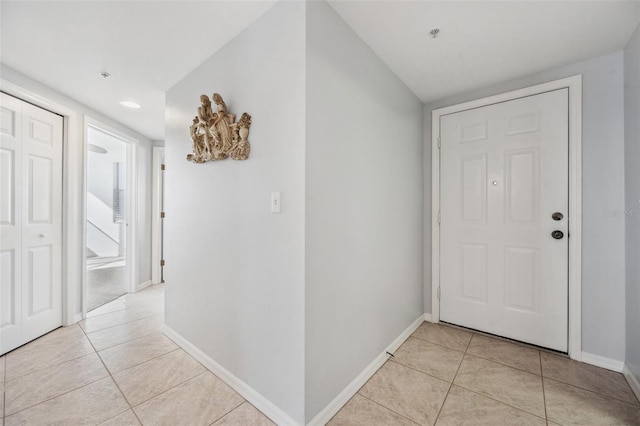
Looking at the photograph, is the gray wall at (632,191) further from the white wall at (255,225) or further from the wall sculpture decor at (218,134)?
the wall sculpture decor at (218,134)

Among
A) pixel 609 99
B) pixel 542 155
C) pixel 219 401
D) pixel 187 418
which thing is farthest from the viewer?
pixel 542 155

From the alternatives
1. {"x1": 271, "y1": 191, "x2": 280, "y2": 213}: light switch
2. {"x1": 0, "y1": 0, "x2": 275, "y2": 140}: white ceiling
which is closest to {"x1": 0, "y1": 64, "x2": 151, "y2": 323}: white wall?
{"x1": 0, "y1": 0, "x2": 275, "y2": 140}: white ceiling

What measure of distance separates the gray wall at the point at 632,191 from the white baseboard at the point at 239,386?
216 cm

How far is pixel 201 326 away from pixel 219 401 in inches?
22.2

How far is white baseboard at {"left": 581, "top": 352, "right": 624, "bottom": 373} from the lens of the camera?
1837 mm

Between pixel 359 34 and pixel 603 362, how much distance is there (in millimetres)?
2824

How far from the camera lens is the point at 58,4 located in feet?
4.77

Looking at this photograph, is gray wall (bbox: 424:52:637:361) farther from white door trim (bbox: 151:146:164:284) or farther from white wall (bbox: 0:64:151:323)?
white door trim (bbox: 151:146:164:284)

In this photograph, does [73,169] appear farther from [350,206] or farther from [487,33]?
[487,33]

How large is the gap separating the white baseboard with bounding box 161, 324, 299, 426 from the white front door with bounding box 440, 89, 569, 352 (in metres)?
1.87

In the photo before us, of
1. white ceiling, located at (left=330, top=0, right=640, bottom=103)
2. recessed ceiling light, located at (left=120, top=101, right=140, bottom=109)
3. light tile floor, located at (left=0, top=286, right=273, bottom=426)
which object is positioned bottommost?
light tile floor, located at (left=0, top=286, right=273, bottom=426)

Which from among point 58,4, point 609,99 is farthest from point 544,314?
point 58,4

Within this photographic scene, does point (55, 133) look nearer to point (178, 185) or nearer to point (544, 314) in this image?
point (178, 185)

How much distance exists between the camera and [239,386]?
1.65 metres
